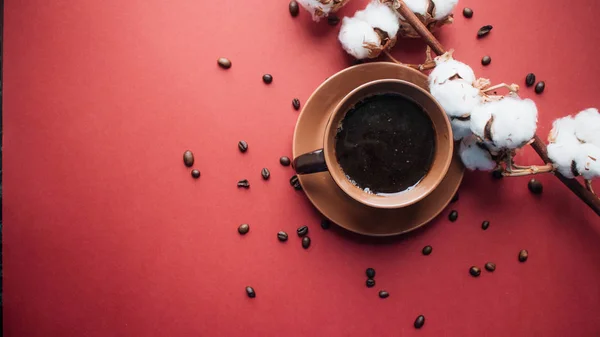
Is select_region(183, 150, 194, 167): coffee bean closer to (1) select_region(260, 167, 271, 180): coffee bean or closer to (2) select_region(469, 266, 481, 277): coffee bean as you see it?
(1) select_region(260, 167, 271, 180): coffee bean

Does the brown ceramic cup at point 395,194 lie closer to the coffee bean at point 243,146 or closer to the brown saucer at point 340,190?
the brown saucer at point 340,190

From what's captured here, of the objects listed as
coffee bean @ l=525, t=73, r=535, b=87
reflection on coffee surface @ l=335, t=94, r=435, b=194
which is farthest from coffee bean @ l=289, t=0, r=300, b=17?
coffee bean @ l=525, t=73, r=535, b=87

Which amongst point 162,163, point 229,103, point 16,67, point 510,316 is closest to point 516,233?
point 510,316

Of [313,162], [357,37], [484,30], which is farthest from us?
[484,30]

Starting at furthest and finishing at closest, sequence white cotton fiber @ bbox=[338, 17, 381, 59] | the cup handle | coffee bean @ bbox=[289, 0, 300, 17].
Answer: coffee bean @ bbox=[289, 0, 300, 17]
white cotton fiber @ bbox=[338, 17, 381, 59]
the cup handle

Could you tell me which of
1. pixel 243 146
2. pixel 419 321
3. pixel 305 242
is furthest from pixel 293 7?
→ pixel 419 321

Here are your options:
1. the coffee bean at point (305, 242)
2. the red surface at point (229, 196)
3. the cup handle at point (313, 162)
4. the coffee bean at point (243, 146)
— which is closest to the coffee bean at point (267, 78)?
the red surface at point (229, 196)

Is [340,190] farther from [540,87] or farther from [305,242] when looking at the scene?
[540,87]
